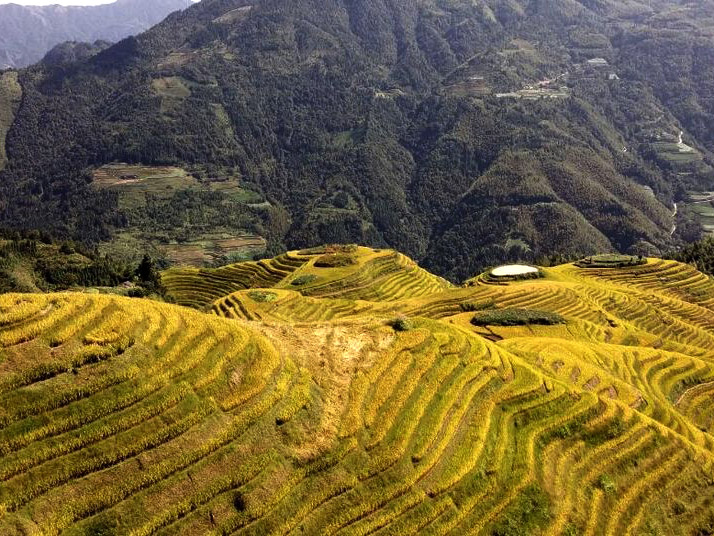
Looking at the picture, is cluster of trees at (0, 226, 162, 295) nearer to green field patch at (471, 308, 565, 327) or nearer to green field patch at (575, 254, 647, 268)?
green field patch at (471, 308, 565, 327)

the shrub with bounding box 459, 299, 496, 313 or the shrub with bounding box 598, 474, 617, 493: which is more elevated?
the shrub with bounding box 598, 474, 617, 493

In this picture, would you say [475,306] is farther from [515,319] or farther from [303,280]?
[303,280]

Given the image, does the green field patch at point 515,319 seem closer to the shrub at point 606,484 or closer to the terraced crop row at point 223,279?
the shrub at point 606,484

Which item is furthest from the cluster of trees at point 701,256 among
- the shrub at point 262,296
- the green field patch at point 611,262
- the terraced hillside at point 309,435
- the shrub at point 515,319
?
the terraced hillside at point 309,435

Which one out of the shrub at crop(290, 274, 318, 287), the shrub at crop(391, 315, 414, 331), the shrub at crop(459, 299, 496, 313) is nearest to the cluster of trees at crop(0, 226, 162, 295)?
the shrub at crop(290, 274, 318, 287)

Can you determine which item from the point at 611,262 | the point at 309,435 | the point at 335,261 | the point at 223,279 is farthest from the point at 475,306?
the point at 223,279
